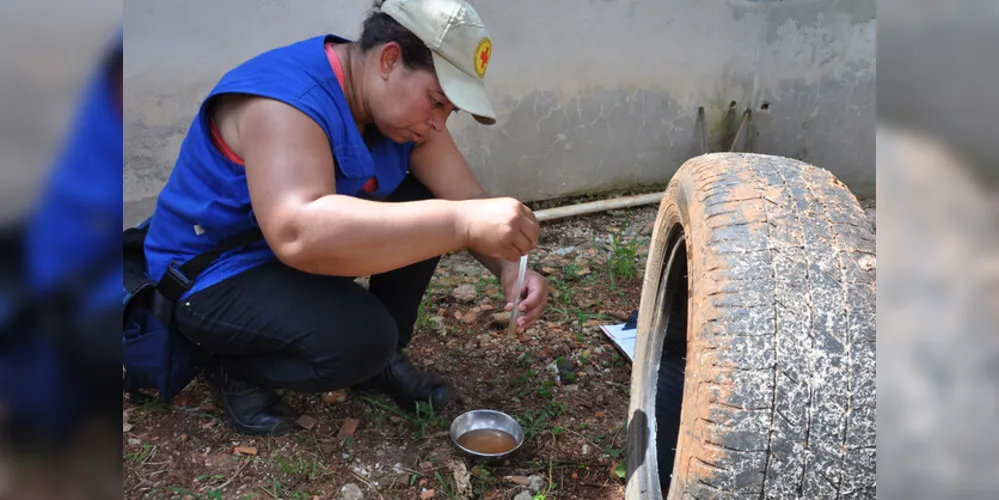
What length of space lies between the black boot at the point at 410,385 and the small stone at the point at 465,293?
70cm

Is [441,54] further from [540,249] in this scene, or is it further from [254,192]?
[540,249]

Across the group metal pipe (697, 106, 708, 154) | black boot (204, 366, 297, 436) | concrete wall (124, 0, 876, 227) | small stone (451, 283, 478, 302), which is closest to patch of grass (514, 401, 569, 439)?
black boot (204, 366, 297, 436)

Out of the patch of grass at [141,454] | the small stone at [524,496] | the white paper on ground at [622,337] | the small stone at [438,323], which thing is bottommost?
the patch of grass at [141,454]

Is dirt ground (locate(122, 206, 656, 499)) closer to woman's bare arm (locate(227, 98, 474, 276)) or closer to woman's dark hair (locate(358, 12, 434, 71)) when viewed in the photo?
woman's bare arm (locate(227, 98, 474, 276))

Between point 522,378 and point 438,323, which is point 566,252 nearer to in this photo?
point 438,323

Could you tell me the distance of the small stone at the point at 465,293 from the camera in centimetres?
312

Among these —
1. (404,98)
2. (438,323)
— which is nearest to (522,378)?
(438,323)

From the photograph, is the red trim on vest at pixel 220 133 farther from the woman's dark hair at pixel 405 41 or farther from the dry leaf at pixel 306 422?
the dry leaf at pixel 306 422

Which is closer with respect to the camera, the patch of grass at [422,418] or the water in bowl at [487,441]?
the water in bowl at [487,441]

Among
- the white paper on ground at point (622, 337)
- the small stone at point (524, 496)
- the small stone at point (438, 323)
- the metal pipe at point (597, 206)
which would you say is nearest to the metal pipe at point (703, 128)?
the metal pipe at point (597, 206)

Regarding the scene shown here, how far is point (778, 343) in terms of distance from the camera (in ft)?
3.93

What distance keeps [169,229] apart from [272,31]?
1.34m

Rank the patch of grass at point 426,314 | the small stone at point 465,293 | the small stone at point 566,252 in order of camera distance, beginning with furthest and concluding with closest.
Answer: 1. the small stone at point 566,252
2. the small stone at point 465,293
3. the patch of grass at point 426,314

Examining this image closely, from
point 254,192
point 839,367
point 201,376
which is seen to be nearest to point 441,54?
point 254,192
